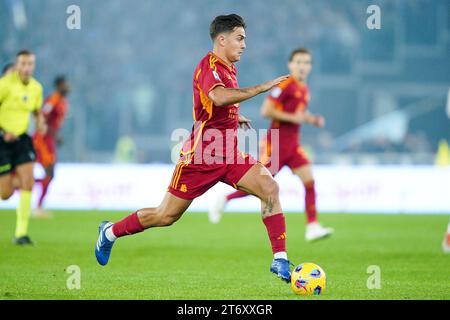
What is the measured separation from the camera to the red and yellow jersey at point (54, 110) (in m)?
19.2

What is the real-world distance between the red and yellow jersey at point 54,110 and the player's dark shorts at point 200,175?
11.0 meters

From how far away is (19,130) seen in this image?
13242 millimetres

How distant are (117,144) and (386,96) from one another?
11.8m

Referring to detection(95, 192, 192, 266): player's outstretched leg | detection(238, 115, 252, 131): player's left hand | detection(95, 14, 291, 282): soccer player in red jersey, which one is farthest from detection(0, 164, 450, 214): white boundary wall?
detection(95, 14, 291, 282): soccer player in red jersey

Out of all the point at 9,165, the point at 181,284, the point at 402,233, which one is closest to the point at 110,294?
the point at 181,284

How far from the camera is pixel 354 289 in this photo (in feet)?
28.5

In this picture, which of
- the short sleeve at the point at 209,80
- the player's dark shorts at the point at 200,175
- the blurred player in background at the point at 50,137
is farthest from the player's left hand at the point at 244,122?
the blurred player in background at the point at 50,137

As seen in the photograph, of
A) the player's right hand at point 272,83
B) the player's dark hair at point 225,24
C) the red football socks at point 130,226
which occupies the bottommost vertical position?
the red football socks at point 130,226

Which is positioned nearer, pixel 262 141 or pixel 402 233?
pixel 262 141

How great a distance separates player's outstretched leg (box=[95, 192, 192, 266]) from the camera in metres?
8.77

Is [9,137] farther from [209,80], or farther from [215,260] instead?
[209,80]

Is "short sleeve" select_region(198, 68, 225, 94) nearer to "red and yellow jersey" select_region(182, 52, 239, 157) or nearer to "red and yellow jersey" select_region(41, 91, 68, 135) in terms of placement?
"red and yellow jersey" select_region(182, 52, 239, 157)

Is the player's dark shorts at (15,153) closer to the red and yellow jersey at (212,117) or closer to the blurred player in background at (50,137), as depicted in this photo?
the red and yellow jersey at (212,117)
